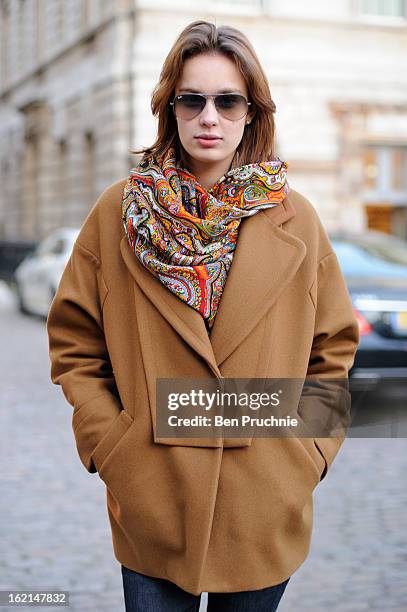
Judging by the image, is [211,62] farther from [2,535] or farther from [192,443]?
[2,535]

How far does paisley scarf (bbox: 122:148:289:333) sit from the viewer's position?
2.14 metres

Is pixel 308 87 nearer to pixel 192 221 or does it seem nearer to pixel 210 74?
pixel 210 74

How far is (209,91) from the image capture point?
7.23ft

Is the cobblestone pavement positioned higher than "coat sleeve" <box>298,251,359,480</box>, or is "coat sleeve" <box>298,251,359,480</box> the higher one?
"coat sleeve" <box>298,251,359,480</box>

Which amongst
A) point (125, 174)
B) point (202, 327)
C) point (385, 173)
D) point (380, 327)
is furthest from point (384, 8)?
point (202, 327)

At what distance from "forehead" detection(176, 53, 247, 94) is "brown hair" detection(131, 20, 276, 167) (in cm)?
1

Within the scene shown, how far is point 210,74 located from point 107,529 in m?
3.09

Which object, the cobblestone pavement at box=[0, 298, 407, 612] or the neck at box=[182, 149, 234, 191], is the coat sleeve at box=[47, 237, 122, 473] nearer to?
the neck at box=[182, 149, 234, 191]

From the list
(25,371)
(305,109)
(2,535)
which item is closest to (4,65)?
(305,109)

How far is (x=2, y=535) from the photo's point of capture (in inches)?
185

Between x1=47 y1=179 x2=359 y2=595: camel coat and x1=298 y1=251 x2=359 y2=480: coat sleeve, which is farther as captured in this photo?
x1=298 y1=251 x2=359 y2=480: coat sleeve

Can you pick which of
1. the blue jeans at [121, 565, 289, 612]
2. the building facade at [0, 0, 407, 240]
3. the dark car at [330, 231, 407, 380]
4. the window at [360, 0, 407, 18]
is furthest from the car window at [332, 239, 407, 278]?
the window at [360, 0, 407, 18]

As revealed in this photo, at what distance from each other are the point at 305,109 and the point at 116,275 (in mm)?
18497

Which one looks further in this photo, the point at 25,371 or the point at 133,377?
the point at 25,371
